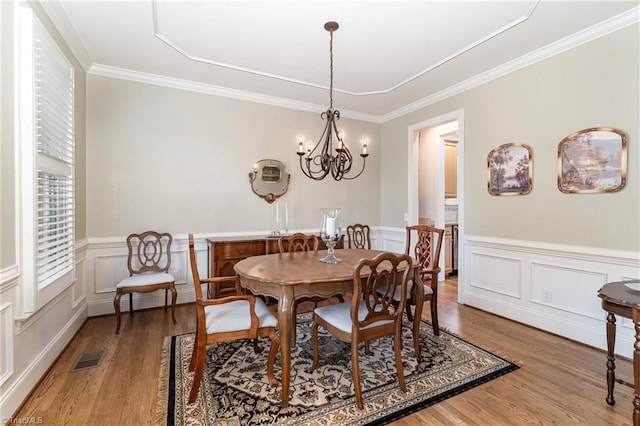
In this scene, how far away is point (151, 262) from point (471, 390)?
3.39 metres

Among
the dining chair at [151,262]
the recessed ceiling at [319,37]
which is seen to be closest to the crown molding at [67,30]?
the recessed ceiling at [319,37]

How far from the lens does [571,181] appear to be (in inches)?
109

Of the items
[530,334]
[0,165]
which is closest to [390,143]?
[530,334]

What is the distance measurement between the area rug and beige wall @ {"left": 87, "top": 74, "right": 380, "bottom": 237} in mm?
1573

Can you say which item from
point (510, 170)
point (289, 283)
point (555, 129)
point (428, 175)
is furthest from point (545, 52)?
point (289, 283)

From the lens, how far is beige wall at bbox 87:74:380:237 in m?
3.37

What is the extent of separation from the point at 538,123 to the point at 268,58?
9.13 ft

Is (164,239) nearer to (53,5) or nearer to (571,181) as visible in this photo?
(53,5)

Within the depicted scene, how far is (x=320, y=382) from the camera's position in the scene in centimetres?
211

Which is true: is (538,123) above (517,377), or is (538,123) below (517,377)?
above

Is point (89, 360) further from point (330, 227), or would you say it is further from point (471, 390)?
point (471, 390)

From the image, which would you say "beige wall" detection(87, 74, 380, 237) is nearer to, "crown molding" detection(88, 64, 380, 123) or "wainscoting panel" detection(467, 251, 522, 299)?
"crown molding" detection(88, 64, 380, 123)

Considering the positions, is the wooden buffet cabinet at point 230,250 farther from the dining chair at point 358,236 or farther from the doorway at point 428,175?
the doorway at point 428,175

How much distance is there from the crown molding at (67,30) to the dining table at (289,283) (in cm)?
→ 241
